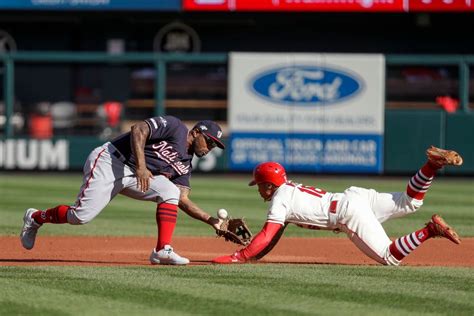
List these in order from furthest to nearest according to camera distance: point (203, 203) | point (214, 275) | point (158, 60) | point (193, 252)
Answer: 1. point (158, 60)
2. point (203, 203)
3. point (193, 252)
4. point (214, 275)

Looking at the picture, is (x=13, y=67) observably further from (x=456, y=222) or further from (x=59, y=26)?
(x=456, y=222)

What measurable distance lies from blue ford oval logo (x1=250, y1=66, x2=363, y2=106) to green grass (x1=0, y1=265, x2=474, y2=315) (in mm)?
12158

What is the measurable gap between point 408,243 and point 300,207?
85 centimetres

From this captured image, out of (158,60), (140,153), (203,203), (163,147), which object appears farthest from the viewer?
(158,60)

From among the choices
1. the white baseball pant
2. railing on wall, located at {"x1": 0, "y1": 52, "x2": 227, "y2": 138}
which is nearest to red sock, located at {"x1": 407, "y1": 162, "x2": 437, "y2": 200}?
the white baseball pant

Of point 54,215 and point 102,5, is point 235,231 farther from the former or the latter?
point 102,5

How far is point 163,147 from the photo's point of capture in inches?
352

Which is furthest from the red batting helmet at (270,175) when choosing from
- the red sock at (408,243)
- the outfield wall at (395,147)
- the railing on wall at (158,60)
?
the railing on wall at (158,60)

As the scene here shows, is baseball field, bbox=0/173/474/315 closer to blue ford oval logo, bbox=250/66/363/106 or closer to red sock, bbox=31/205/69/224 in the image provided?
red sock, bbox=31/205/69/224

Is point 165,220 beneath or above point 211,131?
beneath

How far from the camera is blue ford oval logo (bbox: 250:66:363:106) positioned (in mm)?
20938

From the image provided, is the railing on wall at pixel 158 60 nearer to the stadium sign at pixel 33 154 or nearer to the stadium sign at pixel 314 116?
the stadium sign at pixel 33 154

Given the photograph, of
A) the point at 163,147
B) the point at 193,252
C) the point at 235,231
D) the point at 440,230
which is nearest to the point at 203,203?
the point at 193,252

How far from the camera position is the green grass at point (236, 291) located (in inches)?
269
